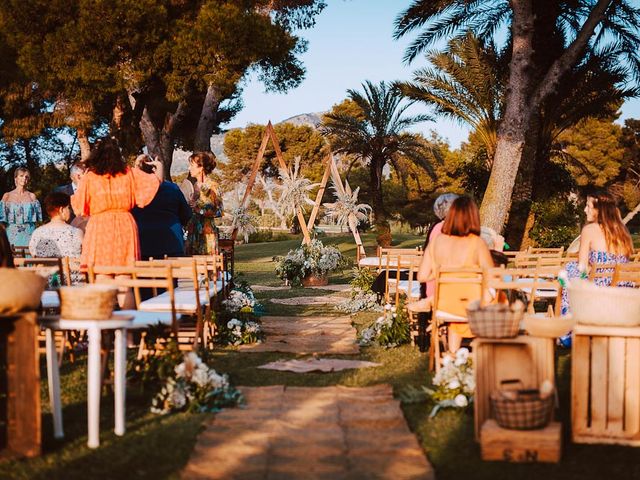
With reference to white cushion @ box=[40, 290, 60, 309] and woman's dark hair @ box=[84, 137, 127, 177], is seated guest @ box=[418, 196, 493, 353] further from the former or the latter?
white cushion @ box=[40, 290, 60, 309]

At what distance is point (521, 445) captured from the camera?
425cm

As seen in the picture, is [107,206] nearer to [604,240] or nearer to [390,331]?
[390,331]

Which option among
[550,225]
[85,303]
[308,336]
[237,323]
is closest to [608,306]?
[85,303]

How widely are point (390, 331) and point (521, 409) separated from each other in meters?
3.97

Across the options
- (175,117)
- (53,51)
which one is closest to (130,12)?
(53,51)

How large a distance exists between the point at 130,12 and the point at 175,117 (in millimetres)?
5135

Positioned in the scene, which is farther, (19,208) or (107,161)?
(19,208)

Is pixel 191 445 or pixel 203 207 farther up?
pixel 203 207

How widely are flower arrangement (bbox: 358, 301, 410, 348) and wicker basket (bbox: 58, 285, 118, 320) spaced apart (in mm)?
4072

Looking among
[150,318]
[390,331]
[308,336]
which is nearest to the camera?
[150,318]

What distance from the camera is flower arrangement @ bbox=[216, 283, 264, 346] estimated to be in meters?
8.16

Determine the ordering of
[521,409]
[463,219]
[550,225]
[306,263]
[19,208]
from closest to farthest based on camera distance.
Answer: [521,409], [463,219], [19,208], [306,263], [550,225]

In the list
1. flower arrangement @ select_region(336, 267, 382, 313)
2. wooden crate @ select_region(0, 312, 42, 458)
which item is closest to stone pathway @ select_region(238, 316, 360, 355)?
flower arrangement @ select_region(336, 267, 382, 313)

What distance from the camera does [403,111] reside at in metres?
22.5
